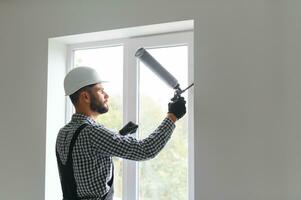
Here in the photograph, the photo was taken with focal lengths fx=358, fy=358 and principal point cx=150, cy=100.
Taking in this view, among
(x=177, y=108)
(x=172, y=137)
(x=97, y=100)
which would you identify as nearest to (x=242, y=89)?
(x=177, y=108)

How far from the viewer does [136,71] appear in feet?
6.88

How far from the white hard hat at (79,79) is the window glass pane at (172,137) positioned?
1.29 feet

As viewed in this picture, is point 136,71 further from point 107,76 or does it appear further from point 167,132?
point 167,132

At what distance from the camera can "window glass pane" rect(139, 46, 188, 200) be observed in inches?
76.3

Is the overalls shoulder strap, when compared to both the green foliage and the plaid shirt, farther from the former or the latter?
the green foliage

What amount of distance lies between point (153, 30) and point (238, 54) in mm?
548

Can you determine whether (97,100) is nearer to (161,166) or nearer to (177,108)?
(177,108)

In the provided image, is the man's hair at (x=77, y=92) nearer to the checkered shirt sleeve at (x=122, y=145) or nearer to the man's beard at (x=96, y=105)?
the man's beard at (x=96, y=105)

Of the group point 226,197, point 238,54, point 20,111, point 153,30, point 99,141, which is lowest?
point 226,197

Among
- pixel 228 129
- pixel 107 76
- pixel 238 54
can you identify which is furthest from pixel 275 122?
pixel 107 76

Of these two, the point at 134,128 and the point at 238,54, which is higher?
the point at 238,54

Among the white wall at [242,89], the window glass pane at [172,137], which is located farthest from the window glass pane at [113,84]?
the white wall at [242,89]

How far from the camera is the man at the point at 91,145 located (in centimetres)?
151

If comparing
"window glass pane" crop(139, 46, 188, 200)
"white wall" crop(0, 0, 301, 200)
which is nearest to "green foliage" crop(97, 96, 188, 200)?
"window glass pane" crop(139, 46, 188, 200)
